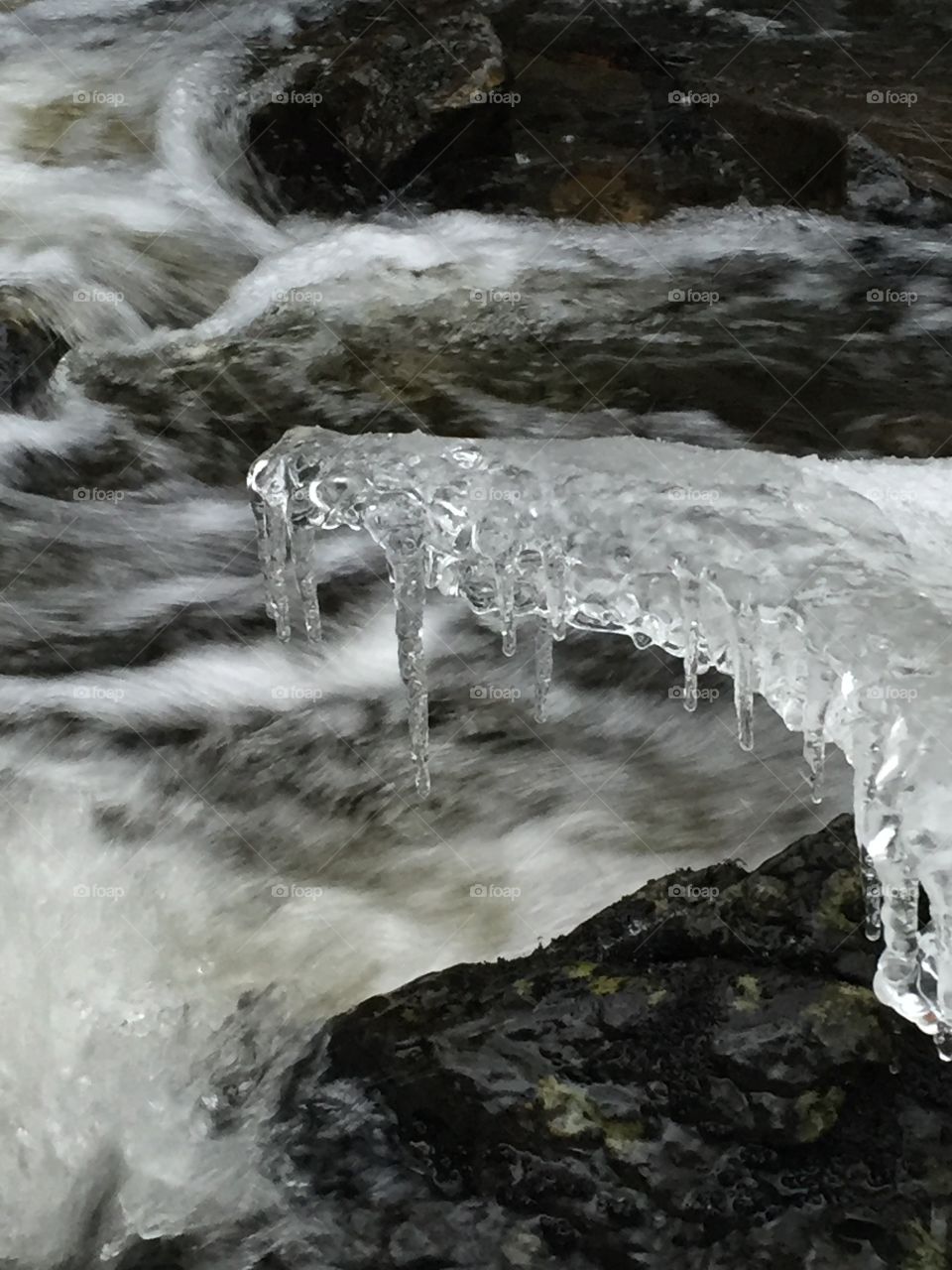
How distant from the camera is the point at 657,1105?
2.69 m

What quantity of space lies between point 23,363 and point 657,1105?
3.66 m

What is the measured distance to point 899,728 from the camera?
2273 mm

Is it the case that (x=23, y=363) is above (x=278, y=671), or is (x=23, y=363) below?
above

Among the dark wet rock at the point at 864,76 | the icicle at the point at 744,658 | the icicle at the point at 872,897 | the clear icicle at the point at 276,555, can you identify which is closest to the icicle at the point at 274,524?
the clear icicle at the point at 276,555

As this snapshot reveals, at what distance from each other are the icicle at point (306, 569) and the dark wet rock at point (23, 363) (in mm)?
2238

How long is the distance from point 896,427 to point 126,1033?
3099 mm

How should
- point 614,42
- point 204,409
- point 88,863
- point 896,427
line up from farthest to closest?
1. point 614,42
2. point 204,409
3. point 896,427
4. point 88,863

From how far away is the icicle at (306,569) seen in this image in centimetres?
319

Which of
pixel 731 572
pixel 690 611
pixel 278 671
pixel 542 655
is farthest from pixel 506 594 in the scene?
pixel 278 671

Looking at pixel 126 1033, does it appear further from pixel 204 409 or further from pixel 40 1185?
pixel 204 409

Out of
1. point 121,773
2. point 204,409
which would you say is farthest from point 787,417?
point 121,773

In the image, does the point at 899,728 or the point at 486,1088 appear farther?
the point at 486,1088

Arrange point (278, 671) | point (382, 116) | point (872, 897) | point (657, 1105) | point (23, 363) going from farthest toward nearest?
point (382, 116)
point (23, 363)
point (278, 671)
point (657, 1105)
point (872, 897)

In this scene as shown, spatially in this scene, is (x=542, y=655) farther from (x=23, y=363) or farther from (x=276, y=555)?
(x=23, y=363)
